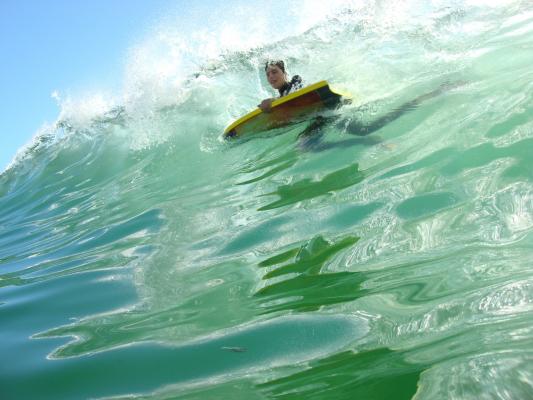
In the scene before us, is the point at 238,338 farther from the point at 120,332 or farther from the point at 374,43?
the point at 374,43

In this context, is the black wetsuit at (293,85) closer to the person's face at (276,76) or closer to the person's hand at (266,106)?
the person's face at (276,76)

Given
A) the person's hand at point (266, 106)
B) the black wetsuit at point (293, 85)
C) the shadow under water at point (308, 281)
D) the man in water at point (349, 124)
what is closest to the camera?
the shadow under water at point (308, 281)

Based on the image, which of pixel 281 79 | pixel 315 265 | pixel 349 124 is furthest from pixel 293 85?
pixel 315 265

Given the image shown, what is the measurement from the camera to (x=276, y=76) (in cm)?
694

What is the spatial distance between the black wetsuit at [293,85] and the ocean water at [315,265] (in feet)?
2.04

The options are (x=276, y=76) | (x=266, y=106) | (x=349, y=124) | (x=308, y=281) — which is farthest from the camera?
(x=276, y=76)

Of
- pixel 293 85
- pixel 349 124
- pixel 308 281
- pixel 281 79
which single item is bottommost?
pixel 308 281

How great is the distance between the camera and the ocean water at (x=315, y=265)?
1.72 m

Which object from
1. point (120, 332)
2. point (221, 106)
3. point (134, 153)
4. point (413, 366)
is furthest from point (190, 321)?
point (221, 106)

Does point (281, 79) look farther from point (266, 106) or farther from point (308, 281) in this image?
point (308, 281)

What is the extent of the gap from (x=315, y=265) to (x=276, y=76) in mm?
4758

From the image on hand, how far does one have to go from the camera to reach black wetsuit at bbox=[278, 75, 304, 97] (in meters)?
6.75

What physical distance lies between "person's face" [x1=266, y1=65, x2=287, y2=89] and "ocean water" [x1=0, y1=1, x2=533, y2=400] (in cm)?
77

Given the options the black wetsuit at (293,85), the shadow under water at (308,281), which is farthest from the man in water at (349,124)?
the shadow under water at (308,281)
